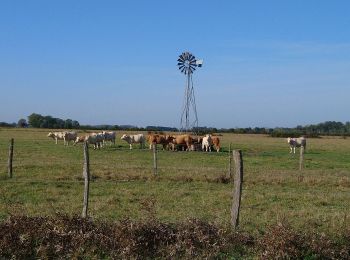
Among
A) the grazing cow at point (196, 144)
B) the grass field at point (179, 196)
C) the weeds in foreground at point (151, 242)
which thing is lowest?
the grass field at point (179, 196)

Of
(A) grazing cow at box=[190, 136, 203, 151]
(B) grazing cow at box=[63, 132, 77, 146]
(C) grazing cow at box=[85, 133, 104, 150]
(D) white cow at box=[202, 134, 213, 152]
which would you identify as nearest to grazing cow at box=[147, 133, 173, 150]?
(A) grazing cow at box=[190, 136, 203, 151]

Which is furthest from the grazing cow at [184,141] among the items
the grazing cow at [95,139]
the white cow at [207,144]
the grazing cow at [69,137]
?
the grazing cow at [69,137]

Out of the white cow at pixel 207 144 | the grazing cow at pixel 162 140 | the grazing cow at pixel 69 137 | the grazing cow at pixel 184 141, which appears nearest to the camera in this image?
the white cow at pixel 207 144

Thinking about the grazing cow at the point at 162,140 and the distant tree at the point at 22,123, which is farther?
the distant tree at the point at 22,123

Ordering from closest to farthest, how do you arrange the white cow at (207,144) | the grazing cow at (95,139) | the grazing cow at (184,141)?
1. the grazing cow at (95,139)
2. the white cow at (207,144)
3. the grazing cow at (184,141)

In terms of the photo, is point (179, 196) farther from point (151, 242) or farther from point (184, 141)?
point (184, 141)

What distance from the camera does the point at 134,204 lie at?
15250 millimetres

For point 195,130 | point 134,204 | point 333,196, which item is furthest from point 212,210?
point 195,130

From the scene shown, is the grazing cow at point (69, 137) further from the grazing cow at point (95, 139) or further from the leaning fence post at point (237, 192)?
the leaning fence post at point (237, 192)

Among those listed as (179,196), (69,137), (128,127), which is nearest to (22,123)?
(128,127)

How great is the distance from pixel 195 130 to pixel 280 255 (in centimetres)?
6052

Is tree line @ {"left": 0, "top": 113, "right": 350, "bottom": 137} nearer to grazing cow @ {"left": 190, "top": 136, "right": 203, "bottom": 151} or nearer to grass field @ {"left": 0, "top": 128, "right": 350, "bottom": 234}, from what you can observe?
grazing cow @ {"left": 190, "top": 136, "right": 203, "bottom": 151}

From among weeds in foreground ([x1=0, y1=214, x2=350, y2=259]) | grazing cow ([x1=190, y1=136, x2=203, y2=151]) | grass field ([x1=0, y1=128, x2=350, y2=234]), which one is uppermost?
grazing cow ([x1=190, y1=136, x2=203, y2=151])

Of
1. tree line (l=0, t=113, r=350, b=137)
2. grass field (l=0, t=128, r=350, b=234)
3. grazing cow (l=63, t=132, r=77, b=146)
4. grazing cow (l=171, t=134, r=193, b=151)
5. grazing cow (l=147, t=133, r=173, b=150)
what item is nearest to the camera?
grass field (l=0, t=128, r=350, b=234)
